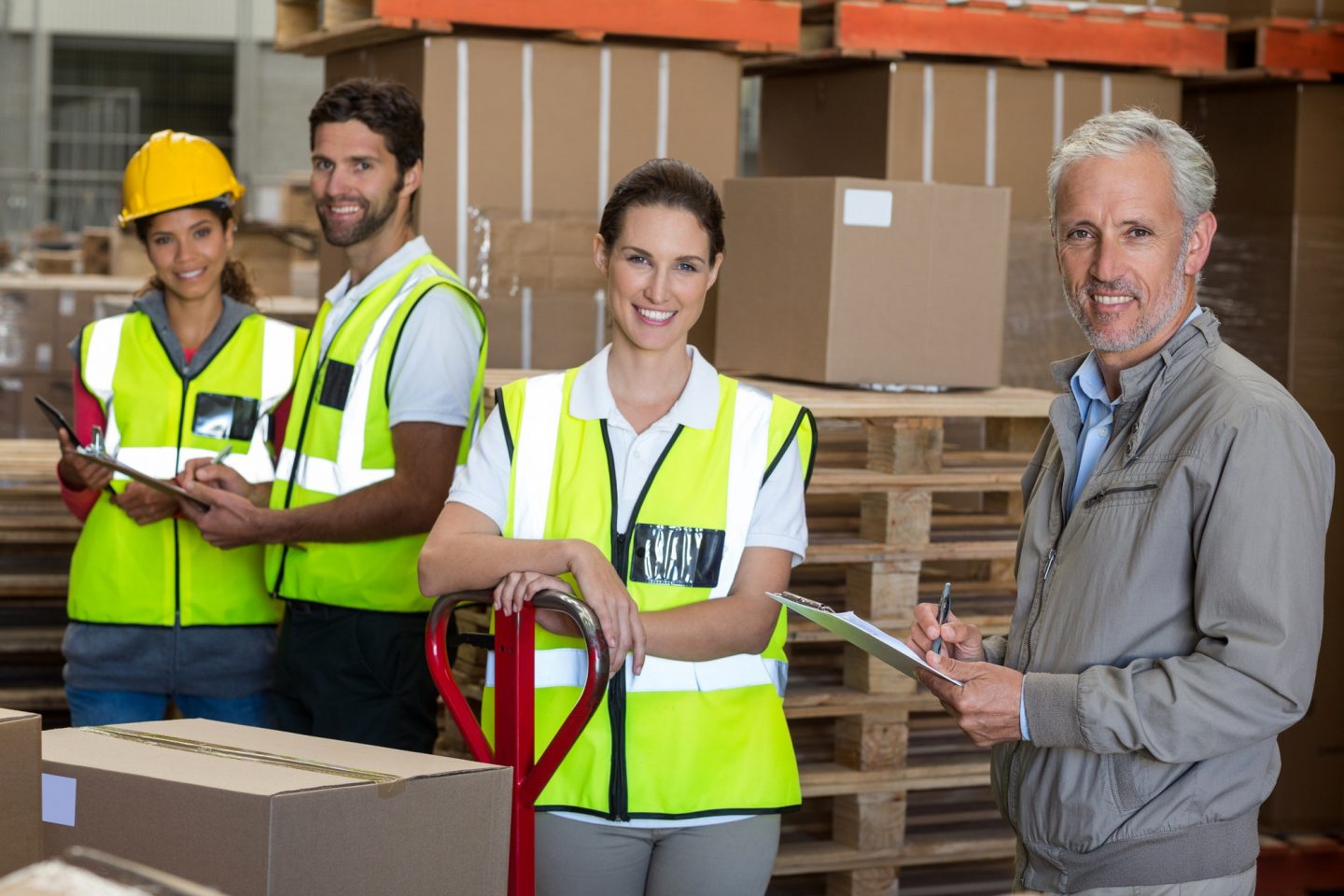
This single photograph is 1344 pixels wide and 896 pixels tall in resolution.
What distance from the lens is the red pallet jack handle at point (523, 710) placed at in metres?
2.35

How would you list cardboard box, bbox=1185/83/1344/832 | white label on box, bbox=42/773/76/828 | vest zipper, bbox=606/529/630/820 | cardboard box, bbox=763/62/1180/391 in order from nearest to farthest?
white label on box, bbox=42/773/76/828 → vest zipper, bbox=606/529/630/820 → cardboard box, bbox=763/62/1180/391 → cardboard box, bbox=1185/83/1344/832

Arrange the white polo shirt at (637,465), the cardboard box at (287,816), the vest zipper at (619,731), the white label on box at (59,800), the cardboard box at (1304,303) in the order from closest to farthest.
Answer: the cardboard box at (287,816)
the white label on box at (59,800)
the vest zipper at (619,731)
the white polo shirt at (637,465)
the cardboard box at (1304,303)

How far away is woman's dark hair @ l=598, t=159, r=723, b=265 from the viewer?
2611 mm

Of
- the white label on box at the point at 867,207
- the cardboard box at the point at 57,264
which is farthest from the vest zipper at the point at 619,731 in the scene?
the cardboard box at the point at 57,264

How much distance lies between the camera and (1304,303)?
5000mm

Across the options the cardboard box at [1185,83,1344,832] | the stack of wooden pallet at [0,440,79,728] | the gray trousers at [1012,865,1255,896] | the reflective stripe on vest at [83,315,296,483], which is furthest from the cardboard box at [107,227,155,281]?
the gray trousers at [1012,865,1255,896]

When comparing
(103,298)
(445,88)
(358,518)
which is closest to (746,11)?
(445,88)

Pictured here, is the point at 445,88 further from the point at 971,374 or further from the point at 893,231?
the point at 971,374

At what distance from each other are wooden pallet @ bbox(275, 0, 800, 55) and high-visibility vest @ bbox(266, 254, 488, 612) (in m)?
1.04

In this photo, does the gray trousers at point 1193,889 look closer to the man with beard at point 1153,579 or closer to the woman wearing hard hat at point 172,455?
the man with beard at point 1153,579

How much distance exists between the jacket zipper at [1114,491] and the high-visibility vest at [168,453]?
211cm

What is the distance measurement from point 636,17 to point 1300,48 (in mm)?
2203

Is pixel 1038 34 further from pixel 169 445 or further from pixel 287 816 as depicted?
pixel 287 816

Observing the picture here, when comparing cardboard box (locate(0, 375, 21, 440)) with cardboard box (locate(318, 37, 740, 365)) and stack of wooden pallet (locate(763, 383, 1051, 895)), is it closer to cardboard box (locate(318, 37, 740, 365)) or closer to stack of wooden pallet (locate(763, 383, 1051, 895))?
cardboard box (locate(318, 37, 740, 365))
